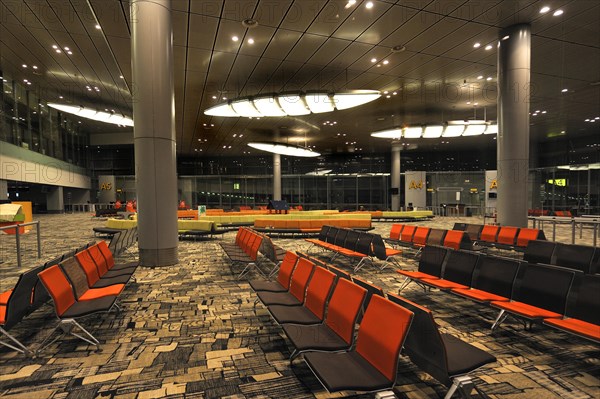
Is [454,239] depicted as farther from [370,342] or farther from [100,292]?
[100,292]

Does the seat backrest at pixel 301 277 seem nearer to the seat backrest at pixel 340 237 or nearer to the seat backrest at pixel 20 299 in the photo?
the seat backrest at pixel 20 299

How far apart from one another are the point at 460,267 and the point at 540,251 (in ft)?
7.73

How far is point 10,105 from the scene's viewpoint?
1766cm

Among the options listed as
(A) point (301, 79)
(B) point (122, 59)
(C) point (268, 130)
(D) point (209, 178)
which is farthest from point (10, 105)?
(D) point (209, 178)

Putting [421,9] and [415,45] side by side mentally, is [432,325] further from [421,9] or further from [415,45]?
[415,45]

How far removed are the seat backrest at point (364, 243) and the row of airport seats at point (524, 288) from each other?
6.42 feet

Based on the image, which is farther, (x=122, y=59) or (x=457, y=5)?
(x=122, y=59)

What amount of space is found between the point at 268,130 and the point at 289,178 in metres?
14.3

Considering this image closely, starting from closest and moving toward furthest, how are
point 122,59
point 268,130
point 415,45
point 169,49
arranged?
1. point 169,49
2. point 415,45
3. point 122,59
4. point 268,130

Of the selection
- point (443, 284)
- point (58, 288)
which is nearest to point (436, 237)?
point (443, 284)

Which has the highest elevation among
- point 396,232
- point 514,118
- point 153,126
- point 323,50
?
point 323,50

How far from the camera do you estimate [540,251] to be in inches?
235

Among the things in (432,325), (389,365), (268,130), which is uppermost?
(268,130)

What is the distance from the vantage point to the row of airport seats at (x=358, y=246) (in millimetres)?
7016
